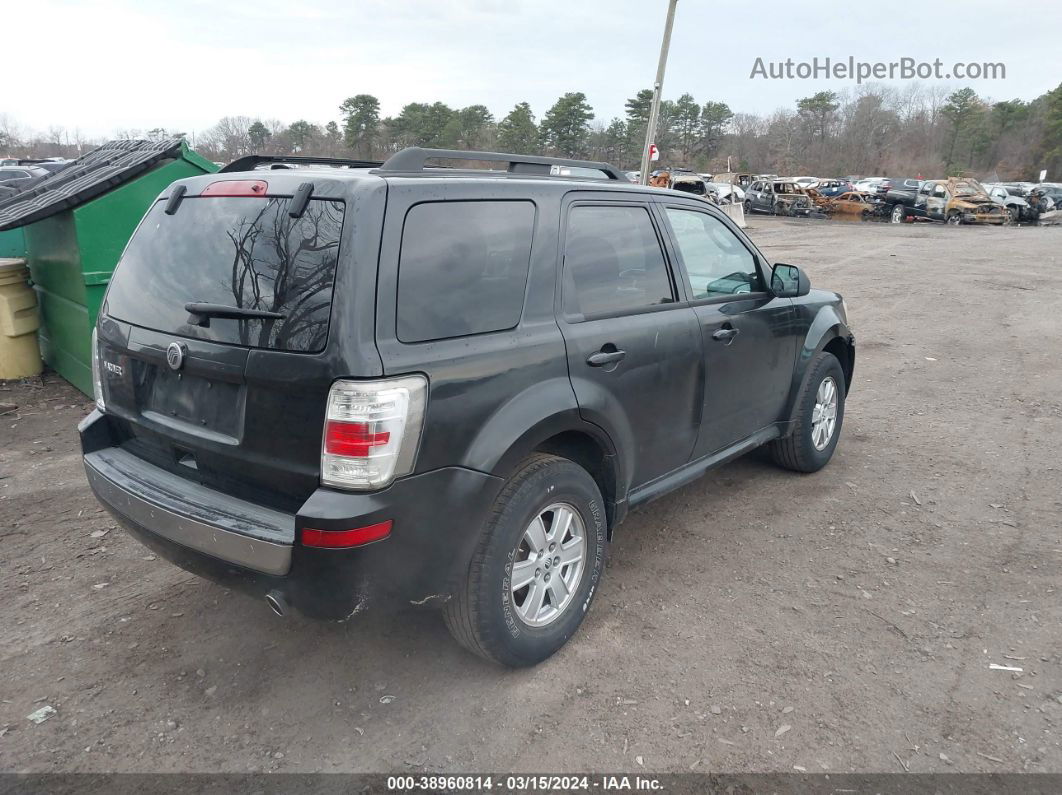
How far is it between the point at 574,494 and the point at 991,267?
1638 cm

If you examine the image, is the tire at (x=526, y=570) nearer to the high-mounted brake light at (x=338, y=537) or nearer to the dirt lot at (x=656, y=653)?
the dirt lot at (x=656, y=653)

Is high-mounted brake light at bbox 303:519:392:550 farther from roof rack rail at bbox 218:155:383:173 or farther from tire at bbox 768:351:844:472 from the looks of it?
tire at bbox 768:351:844:472

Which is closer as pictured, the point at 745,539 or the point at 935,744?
the point at 935,744

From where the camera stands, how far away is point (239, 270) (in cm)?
257

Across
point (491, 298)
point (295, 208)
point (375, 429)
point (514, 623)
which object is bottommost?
point (514, 623)

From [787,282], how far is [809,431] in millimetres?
1033

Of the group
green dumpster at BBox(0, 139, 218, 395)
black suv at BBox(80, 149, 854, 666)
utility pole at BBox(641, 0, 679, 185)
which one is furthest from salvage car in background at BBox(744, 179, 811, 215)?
black suv at BBox(80, 149, 854, 666)

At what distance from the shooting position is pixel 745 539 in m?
4.10

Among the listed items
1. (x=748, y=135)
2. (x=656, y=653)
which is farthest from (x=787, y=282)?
(x=748, y=135)

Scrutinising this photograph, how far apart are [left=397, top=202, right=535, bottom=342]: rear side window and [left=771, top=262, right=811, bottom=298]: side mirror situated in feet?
6.26

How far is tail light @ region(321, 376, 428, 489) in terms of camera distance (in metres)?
2.30

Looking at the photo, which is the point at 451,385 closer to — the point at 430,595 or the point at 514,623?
the point at 430,595

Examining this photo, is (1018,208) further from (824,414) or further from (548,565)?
(548,565)

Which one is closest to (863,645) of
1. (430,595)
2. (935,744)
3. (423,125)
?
(935,744)
